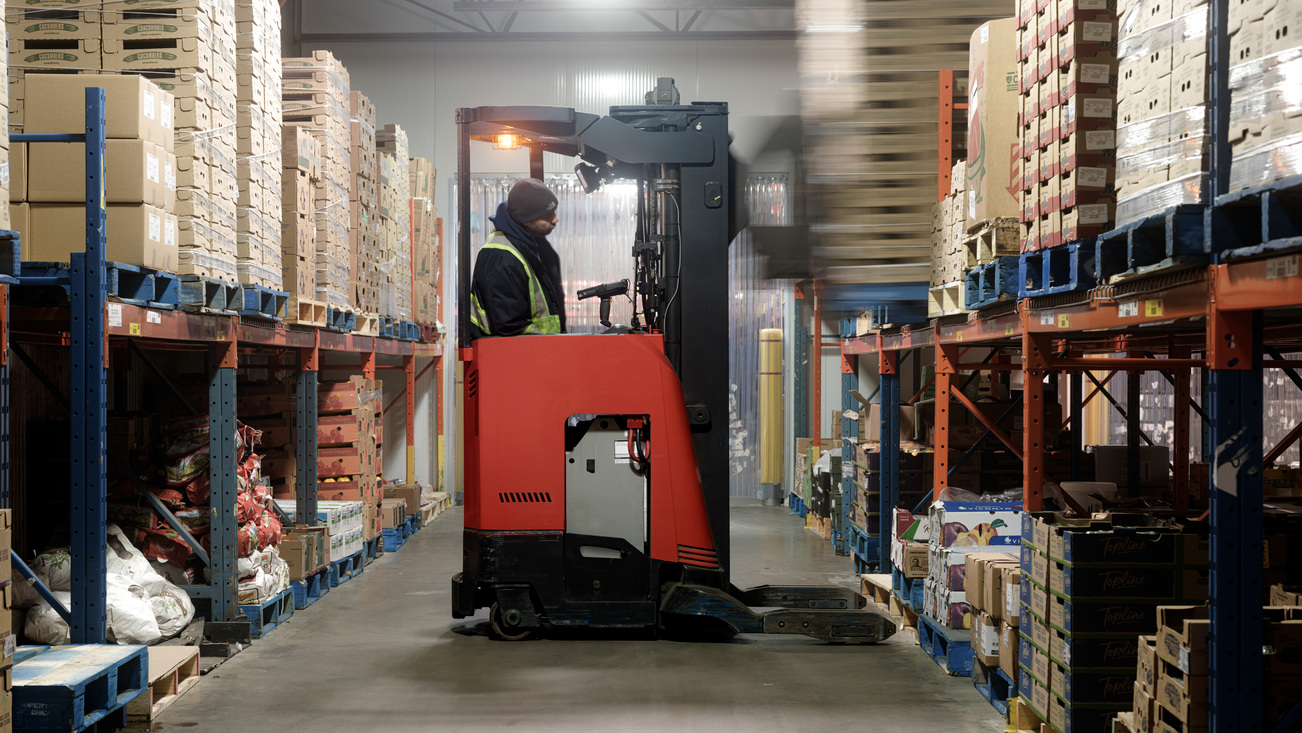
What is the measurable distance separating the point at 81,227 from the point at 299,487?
378 cm

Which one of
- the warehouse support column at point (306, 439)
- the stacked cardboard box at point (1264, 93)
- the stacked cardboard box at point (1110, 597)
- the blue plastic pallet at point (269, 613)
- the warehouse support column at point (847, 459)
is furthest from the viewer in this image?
the warehouse support column at point (847, 459)

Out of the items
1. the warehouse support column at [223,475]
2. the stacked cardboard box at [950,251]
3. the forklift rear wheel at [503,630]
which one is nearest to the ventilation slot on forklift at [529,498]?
the forklift rear wheel at [503,630]

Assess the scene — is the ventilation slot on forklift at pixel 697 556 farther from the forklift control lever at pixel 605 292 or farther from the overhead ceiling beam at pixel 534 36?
the overhead ceiling beam at pixel 534 36

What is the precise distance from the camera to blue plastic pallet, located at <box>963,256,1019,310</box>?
5.06 meters

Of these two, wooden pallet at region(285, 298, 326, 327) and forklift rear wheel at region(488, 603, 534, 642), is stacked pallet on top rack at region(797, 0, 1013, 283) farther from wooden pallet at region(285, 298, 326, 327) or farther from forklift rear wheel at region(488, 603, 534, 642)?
wooden pallet at region(285, 298, 326, 327)

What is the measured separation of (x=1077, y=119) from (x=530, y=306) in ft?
11.7

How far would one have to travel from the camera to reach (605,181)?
23.6 ft

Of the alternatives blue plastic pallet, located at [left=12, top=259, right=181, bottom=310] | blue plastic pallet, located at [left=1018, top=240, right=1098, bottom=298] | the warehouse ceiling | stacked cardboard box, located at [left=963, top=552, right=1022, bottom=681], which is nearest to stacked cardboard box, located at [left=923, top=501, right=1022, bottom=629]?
stacked cardboard box, located at [left=963, top=552, right=1022, bottom=681]

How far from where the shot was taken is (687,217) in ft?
21.8

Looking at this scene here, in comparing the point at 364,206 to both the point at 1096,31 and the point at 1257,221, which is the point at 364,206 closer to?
the point at 1096,31

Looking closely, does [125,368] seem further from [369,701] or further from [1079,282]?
[1079,282]

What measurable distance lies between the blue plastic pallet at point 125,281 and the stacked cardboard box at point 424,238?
7240 mm

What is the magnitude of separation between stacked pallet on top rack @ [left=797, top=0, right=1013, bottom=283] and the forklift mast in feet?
5.75

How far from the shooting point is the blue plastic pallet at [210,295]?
19.0 feet
